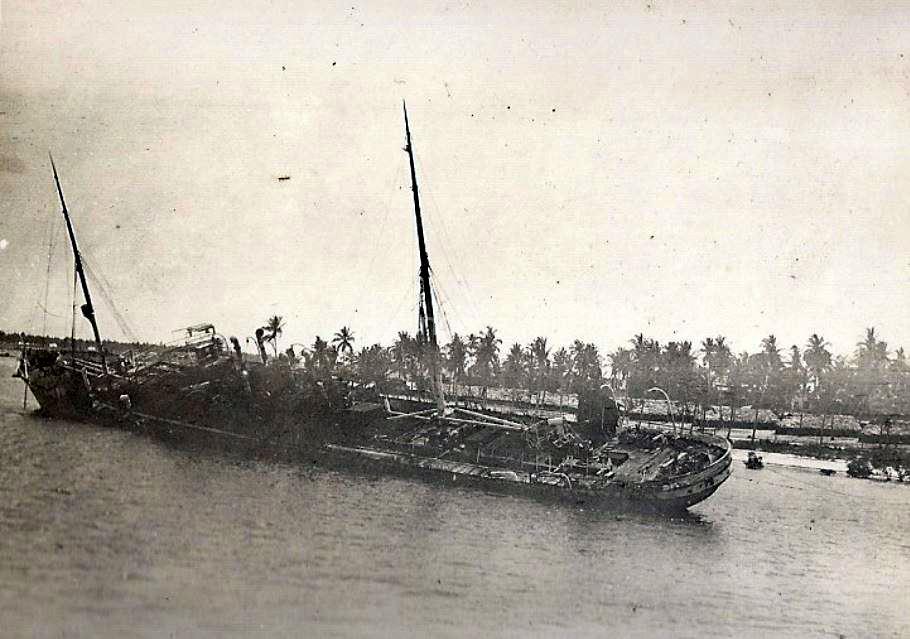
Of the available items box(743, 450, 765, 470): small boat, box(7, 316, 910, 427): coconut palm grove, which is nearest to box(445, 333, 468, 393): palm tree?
box(7, 316, 910, 427): coconut palm grove

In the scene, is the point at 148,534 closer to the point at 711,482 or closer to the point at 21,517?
the point at 21,517

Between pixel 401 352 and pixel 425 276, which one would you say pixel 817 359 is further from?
pixel 425 276

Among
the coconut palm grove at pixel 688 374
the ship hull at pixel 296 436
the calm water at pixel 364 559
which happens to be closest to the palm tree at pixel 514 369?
the coconut palm grove at pixel 688 374

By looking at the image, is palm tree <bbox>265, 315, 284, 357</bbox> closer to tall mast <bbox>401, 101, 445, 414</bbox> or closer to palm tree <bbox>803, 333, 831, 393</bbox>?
tall mast <bbox>401, 101, 445, 414</bbox>

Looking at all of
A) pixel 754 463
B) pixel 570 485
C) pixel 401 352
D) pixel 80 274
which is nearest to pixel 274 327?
pixel 80 274

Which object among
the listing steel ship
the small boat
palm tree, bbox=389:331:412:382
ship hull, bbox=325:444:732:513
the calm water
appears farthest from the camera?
palm tree, bbox=389:331:412:382

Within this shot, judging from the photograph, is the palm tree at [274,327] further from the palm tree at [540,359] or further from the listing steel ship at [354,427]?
the palm tree at [540,359]
